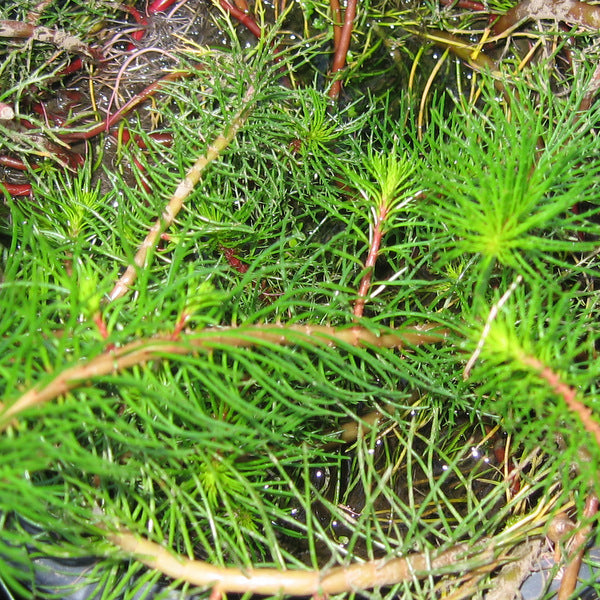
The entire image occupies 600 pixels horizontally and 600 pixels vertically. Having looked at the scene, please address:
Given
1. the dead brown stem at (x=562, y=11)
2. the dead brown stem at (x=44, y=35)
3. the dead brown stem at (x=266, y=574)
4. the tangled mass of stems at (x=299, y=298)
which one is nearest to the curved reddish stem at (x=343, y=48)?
the tangled mass of stems at (x=299, y=298)

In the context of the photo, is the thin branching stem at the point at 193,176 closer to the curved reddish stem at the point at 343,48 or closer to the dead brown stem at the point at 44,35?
the curved reddish stem at the point at 343,48

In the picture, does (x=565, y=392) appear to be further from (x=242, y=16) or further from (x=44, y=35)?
(x=44, y=35)

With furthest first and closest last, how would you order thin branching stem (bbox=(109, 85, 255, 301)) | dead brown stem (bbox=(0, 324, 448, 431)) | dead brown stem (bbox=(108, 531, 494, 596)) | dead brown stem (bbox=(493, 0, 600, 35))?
dead brown stem (bbox=(493, 0, 600, 35)) → thin branching stem (bbox=(109, 85, 255, 301)) → dead brown stem (bbox=(108, 531, 494, 596)) → dead brown stem (bbox=(0, 324, 448, 431))

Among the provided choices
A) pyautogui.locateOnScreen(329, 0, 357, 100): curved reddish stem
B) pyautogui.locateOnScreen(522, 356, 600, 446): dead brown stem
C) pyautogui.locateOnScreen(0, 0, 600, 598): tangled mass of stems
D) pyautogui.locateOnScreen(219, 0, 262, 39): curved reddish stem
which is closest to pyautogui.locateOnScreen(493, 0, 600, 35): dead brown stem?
pyautogui.locateOnScreen(0, 0, 600, 598): tangled mass of stems

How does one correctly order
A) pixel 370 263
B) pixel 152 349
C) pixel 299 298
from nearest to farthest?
1. pixel 152 349
2. pixel 370 263
3. pixel 299 298

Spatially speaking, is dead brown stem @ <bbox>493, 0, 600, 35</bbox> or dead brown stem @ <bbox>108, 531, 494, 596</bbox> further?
dead brown stem @ <bbox>493, 0, 600, 35</bbox>

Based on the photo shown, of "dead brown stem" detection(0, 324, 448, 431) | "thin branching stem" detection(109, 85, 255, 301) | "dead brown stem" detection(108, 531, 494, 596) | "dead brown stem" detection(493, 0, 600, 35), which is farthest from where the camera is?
"dead brown stem" detection(493, 0, 600, 35)

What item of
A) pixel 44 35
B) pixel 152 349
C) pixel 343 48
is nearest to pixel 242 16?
pixel 343 48

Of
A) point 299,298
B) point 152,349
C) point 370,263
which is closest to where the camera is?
point 152,349

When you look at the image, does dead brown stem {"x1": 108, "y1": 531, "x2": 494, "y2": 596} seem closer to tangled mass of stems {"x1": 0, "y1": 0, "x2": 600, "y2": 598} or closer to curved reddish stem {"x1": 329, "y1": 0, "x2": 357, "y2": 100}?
tangled mass of stems {"x1": 0, "y1": 0, "x2": 600, "y2": 598}
